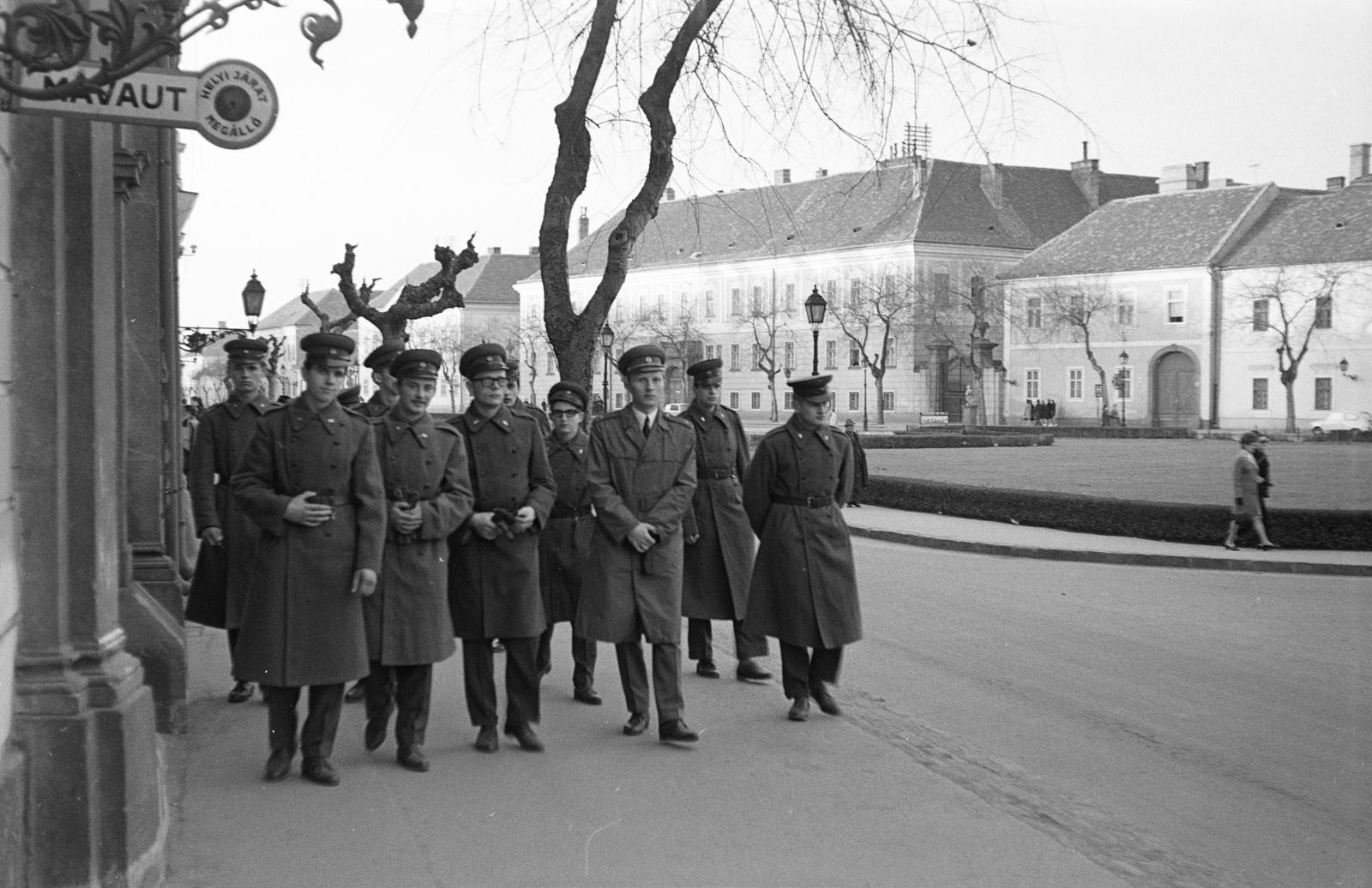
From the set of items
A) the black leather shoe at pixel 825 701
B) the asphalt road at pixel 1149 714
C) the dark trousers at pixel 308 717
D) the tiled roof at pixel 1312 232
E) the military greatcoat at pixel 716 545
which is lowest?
the asphalt road at pixel 1149 714

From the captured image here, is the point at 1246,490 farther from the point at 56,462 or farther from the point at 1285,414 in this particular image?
the point at 1285,414

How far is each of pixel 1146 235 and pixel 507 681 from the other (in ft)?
223

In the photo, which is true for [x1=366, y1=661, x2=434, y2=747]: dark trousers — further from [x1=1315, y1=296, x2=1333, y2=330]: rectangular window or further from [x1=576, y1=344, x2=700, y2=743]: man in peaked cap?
[x1=1315, y1=296, x2=1333, y2=330]: rectangular window

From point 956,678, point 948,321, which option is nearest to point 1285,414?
point 948,321

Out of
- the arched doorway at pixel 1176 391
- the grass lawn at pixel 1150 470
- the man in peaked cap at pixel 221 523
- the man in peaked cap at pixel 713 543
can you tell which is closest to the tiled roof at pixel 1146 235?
the arched doorway at pixel 1176 391

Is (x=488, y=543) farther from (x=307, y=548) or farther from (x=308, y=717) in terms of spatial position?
(x=308, y=717)

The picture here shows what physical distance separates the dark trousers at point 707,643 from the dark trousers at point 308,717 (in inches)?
130

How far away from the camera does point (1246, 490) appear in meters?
18.6

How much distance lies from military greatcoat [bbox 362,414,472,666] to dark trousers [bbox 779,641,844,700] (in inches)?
83.6

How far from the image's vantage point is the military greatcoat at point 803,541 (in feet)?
27.7

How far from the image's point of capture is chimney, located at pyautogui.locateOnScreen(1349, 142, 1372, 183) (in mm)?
71062

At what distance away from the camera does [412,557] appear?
725 centimetres

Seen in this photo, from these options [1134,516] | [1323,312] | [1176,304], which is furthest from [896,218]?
[1134,516]

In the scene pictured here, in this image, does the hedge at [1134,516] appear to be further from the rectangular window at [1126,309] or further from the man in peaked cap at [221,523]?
the rectangular window at [1126,309]
